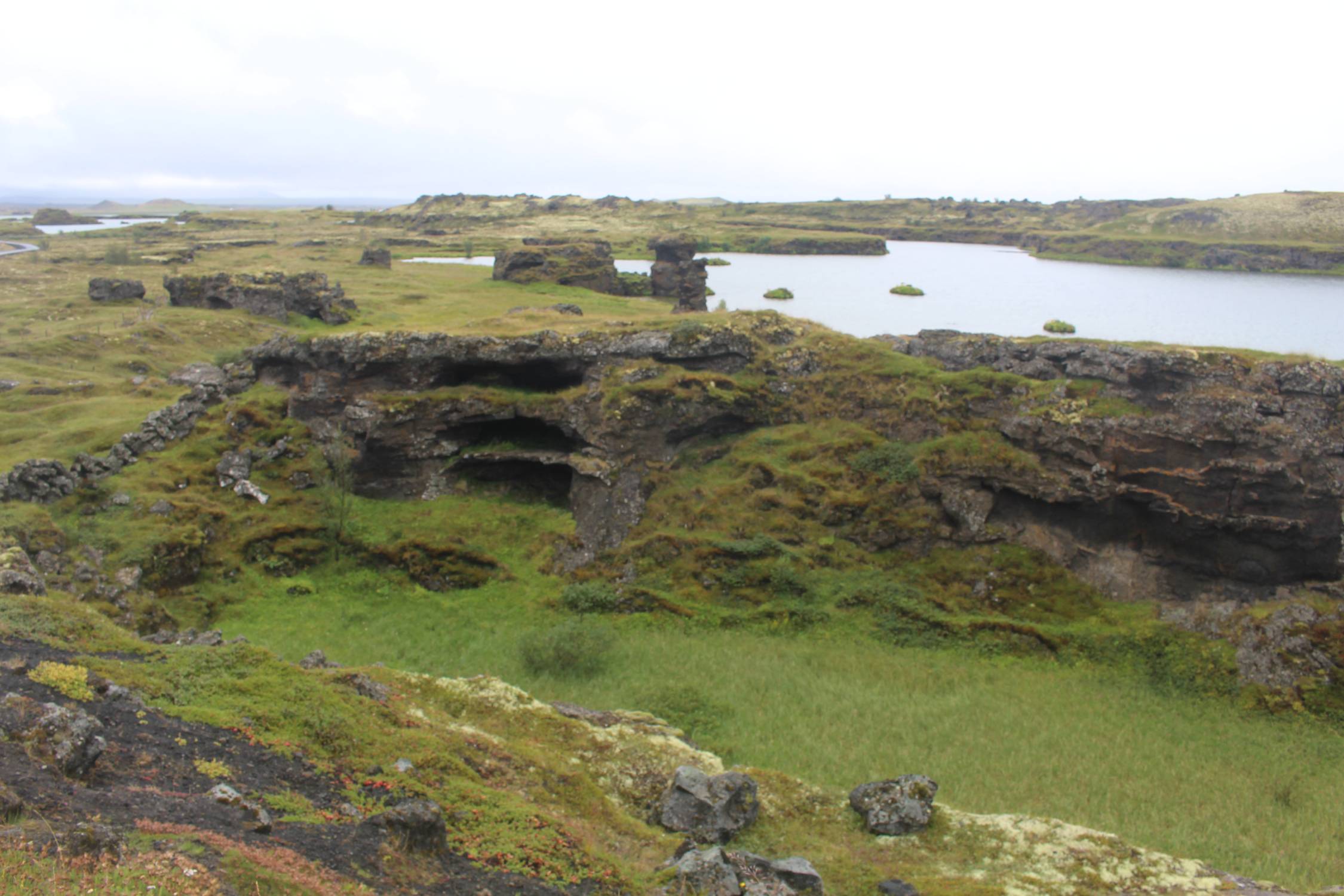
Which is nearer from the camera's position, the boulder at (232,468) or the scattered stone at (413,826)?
the scattered stone at (413,826)

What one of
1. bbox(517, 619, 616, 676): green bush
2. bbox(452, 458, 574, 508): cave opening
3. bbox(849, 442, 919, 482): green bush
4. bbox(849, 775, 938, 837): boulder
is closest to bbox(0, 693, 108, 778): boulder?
bbox(849, 775, 938, 837): boulder

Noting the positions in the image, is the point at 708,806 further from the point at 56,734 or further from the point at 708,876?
the point at 56,734

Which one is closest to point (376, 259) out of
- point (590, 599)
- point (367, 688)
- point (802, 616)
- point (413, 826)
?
point (590, 599)

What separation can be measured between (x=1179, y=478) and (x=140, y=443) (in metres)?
36.1

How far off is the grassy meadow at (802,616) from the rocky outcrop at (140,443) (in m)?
0.60

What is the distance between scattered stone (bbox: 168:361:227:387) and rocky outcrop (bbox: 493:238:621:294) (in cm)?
3400

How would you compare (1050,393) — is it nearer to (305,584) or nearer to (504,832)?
(504,832)

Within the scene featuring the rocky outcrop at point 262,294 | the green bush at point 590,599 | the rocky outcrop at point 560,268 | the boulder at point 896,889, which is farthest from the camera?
the rocky outcrop at point 560,268

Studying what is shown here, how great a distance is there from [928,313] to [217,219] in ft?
478

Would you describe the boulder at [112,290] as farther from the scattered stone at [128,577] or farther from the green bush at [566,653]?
the green bush at [566,653]

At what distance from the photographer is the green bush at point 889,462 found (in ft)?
92.6

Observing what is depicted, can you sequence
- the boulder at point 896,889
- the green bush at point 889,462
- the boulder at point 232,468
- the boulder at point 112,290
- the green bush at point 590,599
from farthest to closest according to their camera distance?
the boulder at point 112,290
the boulder at point 232,468
the green bush at point 889,462
the green bush at point 590,599
the boulder at point 896,889

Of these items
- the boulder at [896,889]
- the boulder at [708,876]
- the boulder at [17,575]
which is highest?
the boulder at [17,575]

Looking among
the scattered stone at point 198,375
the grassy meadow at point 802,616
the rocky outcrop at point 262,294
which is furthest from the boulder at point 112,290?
the scattered stone at point 198,375
